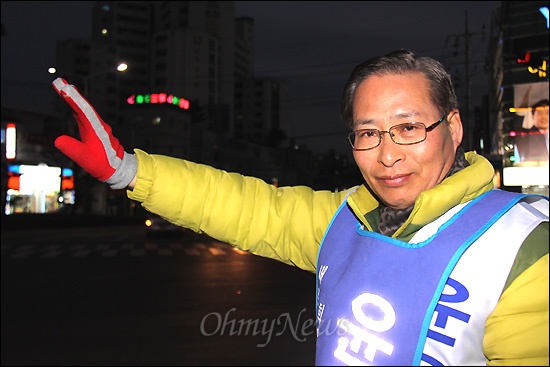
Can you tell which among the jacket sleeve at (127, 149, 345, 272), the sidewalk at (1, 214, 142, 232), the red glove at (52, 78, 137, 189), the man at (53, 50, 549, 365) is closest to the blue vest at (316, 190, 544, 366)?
the man at (53, 50, 549, 365)

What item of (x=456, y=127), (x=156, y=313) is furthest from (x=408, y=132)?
(x=156, y=313)

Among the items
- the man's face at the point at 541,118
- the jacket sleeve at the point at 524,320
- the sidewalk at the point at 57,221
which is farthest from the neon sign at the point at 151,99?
the jacket sleeve at the point at 524,320

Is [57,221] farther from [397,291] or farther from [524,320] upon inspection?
[524,320]

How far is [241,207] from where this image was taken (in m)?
1.93

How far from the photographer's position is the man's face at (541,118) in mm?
18172

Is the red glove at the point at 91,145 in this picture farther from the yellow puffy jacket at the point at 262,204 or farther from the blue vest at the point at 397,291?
the blue vest at the point at 397,291

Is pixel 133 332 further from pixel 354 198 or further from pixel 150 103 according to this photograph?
pixel 150 103

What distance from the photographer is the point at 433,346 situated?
1.28 metres

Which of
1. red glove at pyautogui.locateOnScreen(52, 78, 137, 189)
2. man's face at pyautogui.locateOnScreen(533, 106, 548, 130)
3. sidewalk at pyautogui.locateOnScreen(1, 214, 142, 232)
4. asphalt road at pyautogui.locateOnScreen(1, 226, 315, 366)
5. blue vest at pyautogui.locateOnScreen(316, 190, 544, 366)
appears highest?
man's face at pyautogui.locateOnScreen(533, 106, 548, 130)

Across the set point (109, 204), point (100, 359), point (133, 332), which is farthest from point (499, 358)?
point (109, 204)

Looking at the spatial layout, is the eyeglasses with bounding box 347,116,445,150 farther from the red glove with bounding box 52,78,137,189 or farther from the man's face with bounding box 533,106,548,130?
the man's face with bounding box 533,106,548,130

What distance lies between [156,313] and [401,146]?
7.61 metres

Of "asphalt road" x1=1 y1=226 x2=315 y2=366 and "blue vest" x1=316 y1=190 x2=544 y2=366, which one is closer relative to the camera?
"blue vest" x1=316 y1=190 x2=544 y2=366

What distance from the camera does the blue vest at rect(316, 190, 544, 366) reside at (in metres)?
1.29
